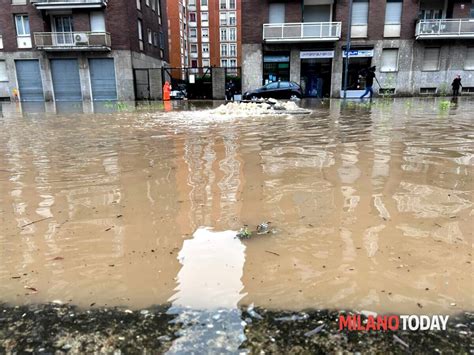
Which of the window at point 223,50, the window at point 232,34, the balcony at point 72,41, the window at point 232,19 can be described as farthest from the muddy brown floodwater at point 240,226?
the window at point 232,19

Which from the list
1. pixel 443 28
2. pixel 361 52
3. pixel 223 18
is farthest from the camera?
pixel 223 18

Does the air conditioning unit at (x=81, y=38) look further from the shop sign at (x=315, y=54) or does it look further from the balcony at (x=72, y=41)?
the shop sign at (x=315, y=54)

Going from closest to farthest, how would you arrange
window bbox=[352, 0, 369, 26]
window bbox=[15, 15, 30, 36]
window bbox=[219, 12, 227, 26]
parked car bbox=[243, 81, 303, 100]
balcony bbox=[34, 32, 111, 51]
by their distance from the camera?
parked car bbox=[243, 81, 303, 100], window bbox=[352, 0, 369, 26], balcony bbox=[34, 32, 111, 51], window bbox=[15, 15, 30, 36], window bbox=[219, 12, 227, 26]

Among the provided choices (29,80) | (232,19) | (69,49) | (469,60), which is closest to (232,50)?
(232,19)

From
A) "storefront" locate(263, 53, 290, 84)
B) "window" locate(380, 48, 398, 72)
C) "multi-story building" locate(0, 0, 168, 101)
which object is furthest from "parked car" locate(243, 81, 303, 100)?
"multi-story building" locate(0, 0, 168, 101)

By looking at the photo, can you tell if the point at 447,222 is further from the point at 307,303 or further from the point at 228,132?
the point at 228,132

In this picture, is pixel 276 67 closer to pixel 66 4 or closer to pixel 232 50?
pixel 66 4

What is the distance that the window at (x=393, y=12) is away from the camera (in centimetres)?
2925

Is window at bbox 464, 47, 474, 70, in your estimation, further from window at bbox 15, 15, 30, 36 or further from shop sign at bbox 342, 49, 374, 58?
window at bbox 15, 15, 30, 36

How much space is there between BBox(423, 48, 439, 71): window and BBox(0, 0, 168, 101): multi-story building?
21821 mm

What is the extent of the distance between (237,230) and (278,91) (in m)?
23.7

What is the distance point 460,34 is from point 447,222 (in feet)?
102

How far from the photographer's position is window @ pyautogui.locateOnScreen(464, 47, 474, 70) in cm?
2983

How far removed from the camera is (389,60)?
30109 millimetres
